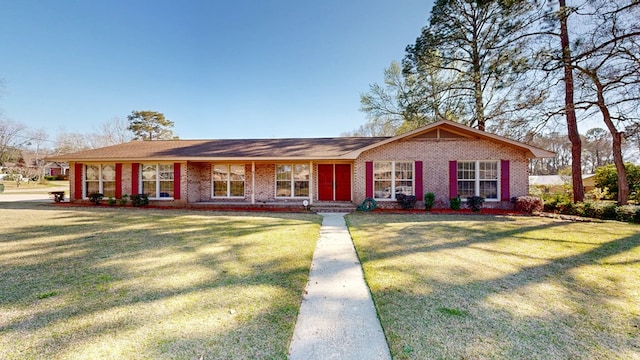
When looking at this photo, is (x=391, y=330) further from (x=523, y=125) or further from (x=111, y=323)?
(x=523, y=125)

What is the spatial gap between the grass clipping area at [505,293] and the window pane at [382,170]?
213 inches

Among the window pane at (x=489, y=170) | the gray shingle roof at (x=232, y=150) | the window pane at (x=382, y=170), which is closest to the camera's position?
the window pane at (x=489, y=170)

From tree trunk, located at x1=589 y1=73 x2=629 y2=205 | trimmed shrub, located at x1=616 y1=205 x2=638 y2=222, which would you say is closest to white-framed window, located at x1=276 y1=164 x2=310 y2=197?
trimmed shrub, located at x1=616 y1=205 x2=638 y2=222

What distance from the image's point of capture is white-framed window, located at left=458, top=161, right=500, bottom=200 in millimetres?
12211

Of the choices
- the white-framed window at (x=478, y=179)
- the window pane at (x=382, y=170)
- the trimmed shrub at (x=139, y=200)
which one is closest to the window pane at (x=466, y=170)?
the white-framed window at (x=478, y=179)

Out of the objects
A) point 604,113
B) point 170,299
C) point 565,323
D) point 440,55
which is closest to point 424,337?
point 565,323

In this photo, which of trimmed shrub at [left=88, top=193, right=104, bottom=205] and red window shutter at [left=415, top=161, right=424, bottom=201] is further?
trimmed shrub at [left=88, top=193, right=104, bottom=205]

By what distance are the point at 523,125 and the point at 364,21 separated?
1050cm

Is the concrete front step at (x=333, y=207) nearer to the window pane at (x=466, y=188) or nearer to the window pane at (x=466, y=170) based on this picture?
the window pane at (x=466, y=188)

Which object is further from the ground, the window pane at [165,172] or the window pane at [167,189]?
the window pane at [165,172]

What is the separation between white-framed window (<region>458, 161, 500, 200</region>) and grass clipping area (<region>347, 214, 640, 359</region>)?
16.0 feet

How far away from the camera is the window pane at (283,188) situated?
13.7 metres

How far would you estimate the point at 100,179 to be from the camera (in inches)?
551

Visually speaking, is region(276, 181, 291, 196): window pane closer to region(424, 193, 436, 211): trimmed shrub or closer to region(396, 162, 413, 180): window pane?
region(396, 162, 413, 180): window pane
